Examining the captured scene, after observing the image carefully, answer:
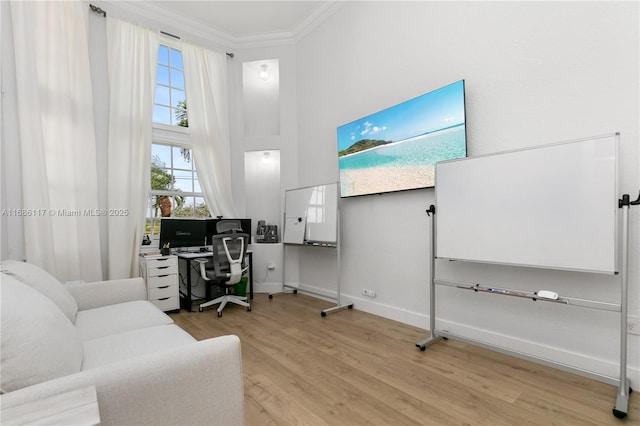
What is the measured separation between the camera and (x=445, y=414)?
174 centimetres

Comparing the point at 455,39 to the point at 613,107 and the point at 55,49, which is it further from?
the point at 55,49

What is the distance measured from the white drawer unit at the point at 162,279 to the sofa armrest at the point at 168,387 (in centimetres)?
299

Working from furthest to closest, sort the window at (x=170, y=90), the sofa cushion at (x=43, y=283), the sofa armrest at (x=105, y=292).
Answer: the window at (x=170, y=90)
the sofa armrest at (x=105, y=292)
the sofa cushion at (x=43, y=283)

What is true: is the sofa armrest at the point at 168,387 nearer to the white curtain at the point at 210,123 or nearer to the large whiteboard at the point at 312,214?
the large whiteboard at the point at 312,214

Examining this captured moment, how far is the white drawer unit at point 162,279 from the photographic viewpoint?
3.74 metres

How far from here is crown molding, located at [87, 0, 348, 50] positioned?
4.05m

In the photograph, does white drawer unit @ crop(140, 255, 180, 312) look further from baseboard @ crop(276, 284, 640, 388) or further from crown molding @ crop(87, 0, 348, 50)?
crown molding @ crop(87, 0, 348, 50)

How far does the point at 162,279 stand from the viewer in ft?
12.5

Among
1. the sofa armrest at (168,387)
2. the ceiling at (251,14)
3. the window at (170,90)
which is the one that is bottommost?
the sofa armrest at (168,387)

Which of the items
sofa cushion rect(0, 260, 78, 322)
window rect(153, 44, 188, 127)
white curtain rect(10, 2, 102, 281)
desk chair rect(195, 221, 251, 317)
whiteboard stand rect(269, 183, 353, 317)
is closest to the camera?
sofa cushion rect(0, 260, 78, 322)

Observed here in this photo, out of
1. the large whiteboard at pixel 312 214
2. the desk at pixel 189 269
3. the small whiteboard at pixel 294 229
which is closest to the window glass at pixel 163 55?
the large whiteboard at pixel 312 214

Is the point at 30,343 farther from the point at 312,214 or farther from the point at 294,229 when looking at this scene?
the point at 294,229

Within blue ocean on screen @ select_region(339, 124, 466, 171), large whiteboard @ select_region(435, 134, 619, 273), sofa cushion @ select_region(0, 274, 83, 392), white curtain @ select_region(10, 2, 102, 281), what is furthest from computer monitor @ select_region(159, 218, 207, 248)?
large whiteboard @ select_region(435, 134, 619, 273)

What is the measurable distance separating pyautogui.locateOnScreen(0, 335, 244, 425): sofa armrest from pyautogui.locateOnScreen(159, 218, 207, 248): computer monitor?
328 centimetres
